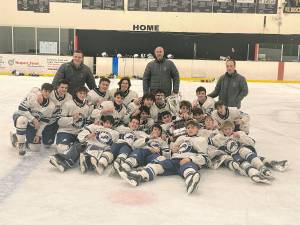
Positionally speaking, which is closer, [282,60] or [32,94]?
[32,94]

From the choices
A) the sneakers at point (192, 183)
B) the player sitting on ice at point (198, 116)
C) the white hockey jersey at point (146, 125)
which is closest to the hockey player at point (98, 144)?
the white hockey jersey at point (146, 125)

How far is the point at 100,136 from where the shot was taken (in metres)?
4.84

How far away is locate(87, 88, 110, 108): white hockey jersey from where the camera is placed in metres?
5.61

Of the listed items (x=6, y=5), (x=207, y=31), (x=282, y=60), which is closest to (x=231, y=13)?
(x=207, y=31)

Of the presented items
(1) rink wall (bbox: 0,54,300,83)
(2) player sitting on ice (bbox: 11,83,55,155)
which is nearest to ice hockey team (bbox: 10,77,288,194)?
(2) player sitting on ice (bbox: 11,83,55,155)

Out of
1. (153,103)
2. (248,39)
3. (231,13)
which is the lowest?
(153,103)

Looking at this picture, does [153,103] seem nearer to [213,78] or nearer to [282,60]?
[213,78]

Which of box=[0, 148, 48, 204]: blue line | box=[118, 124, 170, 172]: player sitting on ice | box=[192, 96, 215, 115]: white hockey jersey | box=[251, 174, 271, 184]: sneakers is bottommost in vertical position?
box=[0, 148, 48, 204]: blue line

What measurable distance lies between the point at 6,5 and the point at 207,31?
7.99 meters

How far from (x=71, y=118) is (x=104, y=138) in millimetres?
574

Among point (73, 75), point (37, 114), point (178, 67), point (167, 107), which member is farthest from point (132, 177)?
point (178, 67)

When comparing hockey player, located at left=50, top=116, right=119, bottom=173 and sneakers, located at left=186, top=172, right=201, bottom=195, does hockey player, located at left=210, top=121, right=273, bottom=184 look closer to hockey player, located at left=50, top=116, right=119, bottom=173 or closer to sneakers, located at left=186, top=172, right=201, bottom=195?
sneakers, located at left=186, top=172, right=201, bottom=195

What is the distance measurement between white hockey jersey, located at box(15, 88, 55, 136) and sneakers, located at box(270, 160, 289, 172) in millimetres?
2776

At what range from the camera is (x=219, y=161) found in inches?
187
